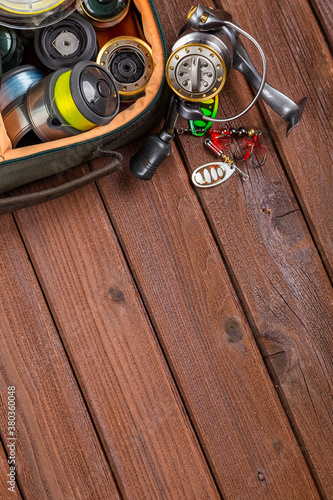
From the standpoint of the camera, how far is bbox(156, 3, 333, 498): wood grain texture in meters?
0.86

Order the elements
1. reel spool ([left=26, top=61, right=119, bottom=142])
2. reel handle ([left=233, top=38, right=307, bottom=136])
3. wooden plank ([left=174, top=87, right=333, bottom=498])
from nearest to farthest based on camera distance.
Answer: reel spool ([left=26, top=61, right=119, bottom=142]), reel handle ([left=233, top=38, right=307, bottom=136]), wooden plank ([left=174, top=87, right=333, bottom=498])

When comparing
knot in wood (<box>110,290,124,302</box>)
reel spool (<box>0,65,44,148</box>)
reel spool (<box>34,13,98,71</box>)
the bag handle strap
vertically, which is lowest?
knot in wood (<box>110,290,124,302</box>)

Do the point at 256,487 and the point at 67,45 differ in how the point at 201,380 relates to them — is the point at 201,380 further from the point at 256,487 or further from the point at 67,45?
the point at 67,45

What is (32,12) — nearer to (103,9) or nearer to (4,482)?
(103,9)

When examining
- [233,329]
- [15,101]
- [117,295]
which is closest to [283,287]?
[233,329]

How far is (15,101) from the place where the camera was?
0.73 m

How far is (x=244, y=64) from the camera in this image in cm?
76

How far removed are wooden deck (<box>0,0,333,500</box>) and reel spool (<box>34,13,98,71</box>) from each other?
0.54ft

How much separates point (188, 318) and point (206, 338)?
0.05 metres

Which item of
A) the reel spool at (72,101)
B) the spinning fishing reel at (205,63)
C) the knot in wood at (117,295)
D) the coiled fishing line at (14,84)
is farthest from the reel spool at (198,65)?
the knot in wood at (117,295)

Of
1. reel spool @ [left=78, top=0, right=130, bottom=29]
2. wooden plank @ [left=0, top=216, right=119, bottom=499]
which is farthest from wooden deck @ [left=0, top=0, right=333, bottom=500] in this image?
reel spool @ [left=78, top=0, right=130, bottom=29]

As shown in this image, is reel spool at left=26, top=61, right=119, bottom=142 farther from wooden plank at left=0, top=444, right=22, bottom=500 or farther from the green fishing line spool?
wooden plank at left=0, top=444, right=22, bottom=500

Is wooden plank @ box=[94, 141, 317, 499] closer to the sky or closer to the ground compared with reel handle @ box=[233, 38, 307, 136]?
closer to the ground

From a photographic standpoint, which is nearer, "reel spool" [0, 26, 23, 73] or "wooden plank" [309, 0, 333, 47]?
"reel spool" [0, 26, 23, 73]
